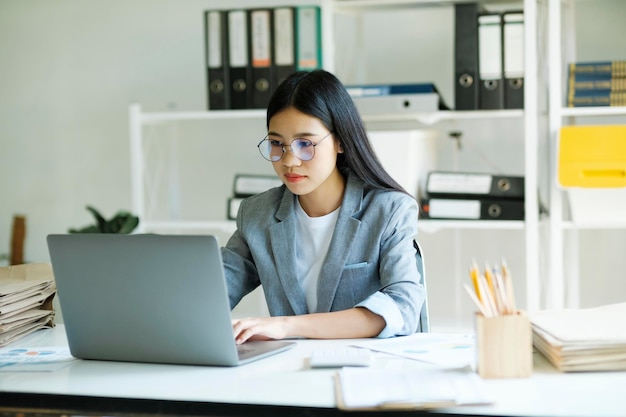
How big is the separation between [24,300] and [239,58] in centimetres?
152

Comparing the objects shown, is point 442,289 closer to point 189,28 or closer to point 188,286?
point 189,28

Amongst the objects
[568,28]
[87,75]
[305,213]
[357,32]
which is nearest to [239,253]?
A: [305,213]

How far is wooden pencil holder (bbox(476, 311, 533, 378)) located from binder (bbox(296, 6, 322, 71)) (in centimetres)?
182

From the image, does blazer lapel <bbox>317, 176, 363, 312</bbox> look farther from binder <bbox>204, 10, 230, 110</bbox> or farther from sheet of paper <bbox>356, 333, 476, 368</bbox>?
binder <bbox>204, 10, 230, 110</bbox>

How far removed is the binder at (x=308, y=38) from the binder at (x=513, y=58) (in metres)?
0.63

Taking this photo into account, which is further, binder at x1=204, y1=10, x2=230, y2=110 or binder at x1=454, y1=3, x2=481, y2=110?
binder at x1=204, y1=10, x2=230, y2=110

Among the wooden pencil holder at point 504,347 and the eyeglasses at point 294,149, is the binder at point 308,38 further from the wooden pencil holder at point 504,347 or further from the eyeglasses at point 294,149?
the wooden pencil holder at point 504,347

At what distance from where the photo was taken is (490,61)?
9.45 feet

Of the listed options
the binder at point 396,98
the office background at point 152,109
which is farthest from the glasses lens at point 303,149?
the office background at point 152,109

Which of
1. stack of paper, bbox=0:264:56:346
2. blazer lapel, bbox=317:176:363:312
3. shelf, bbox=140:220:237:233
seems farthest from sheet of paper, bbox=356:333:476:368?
shelf, bbox=140:220:237:233

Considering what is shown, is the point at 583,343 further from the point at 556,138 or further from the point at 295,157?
the point at 556,138

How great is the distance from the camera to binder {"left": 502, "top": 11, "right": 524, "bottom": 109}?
284 cm

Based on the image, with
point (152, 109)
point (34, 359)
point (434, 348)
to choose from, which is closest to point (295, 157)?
point (434, 348)

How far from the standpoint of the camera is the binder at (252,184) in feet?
10.1
